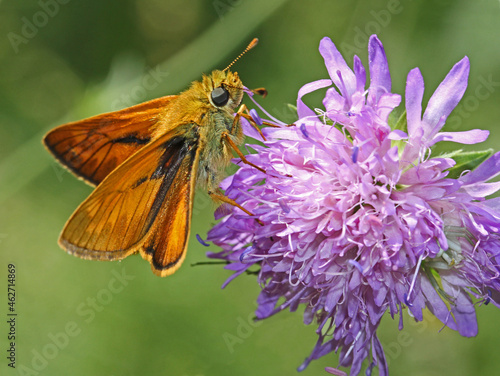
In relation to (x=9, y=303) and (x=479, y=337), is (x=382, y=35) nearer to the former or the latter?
(x=479, y=337)

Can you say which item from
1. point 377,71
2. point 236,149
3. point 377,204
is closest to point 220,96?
point 236,149

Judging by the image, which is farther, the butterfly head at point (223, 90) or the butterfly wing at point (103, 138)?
the butterfly wing at point (103, 138)

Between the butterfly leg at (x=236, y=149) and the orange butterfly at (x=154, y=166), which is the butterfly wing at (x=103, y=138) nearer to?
the orange butterfly at (x=154, y=166)

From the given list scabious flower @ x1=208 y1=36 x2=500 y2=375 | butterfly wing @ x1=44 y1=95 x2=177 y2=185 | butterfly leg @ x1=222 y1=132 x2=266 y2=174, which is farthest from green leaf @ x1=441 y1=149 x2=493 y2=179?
butterfly wing @ x1=44 y1=95 x2=177 y2=185

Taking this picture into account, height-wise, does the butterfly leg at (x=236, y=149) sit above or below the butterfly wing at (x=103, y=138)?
below

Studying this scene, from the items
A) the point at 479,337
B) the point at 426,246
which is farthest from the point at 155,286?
the point at 426,246

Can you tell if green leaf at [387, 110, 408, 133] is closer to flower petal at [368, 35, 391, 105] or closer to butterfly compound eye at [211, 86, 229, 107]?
flower petal at [368, 35, 391, 105]

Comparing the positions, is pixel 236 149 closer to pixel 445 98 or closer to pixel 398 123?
pixel 398 123

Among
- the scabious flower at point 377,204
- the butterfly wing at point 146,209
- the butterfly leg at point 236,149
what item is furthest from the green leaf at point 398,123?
the butterfly wing at point 146,209
